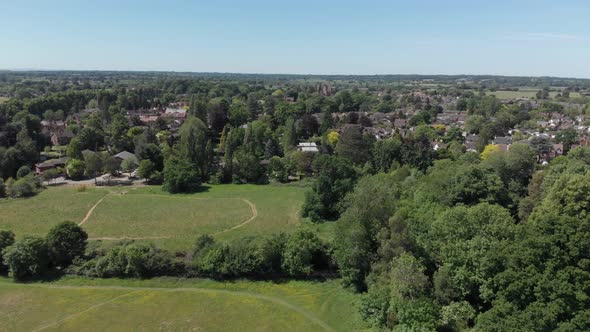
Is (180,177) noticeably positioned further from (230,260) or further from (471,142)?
(471,142)

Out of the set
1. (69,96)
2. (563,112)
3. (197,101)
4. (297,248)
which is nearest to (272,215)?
(297,248)

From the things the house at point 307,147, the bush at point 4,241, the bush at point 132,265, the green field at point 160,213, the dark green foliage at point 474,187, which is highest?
the dark green foliage at point 474,187

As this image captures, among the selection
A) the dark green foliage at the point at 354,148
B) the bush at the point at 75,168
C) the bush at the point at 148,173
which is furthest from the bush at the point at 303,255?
the bush at the point at 75,168

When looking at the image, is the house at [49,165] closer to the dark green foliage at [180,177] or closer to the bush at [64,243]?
the dark green foliage at [180,177]

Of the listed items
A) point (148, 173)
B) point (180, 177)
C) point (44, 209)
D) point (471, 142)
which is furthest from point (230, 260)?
point (471, 142)

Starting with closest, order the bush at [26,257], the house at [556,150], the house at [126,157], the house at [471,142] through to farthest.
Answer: the bush at [26,257], the house at [126,157], the house at [556,150], the house at [471,142]

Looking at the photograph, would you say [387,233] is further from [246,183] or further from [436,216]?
[246,183]
